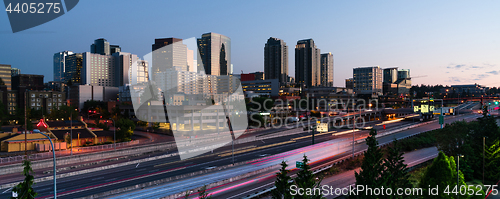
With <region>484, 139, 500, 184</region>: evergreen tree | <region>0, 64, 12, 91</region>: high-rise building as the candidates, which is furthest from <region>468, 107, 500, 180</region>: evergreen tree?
<region>0, 64, 12, 91</region>: high-rise building

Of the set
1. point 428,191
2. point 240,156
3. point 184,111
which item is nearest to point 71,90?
point 184,111

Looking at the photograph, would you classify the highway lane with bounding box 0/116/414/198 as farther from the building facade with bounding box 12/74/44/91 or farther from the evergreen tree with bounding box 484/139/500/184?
the building facade with bounding box 12/74/44/91

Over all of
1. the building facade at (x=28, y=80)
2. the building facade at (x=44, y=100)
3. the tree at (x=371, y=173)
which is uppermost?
the building facade at (x=28, y=80)

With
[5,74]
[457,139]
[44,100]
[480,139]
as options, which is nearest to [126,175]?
[480,139]

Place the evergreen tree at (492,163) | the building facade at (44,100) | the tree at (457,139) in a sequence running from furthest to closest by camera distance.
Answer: the building facade at (44,100) → the tree at (457,139) → the evergreen tree at (492,163)

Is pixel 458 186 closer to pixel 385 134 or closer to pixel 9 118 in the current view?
pixel 385 134

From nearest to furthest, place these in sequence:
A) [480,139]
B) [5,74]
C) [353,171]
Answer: [480,139] → [353,171] → [5,74]

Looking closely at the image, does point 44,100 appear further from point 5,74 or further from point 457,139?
point 457,139

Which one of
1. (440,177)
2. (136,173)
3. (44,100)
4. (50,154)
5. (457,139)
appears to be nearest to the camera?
(440,177)

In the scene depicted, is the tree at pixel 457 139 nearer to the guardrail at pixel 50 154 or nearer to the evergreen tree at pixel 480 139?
the evergreen tree at pixel 480 139

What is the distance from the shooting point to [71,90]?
161 metres

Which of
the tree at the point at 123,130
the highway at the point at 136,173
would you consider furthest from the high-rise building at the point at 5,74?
the highway at the point at 136,173

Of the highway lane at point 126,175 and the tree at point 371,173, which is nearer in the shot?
the tree at point 371,173

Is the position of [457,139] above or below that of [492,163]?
above
